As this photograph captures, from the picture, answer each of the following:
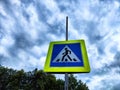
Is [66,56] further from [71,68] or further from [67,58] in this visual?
[71,68]

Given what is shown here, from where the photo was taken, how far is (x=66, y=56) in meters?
7.29

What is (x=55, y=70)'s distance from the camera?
23.4 feet

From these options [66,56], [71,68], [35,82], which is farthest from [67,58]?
[35,82]

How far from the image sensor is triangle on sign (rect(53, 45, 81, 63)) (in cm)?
720

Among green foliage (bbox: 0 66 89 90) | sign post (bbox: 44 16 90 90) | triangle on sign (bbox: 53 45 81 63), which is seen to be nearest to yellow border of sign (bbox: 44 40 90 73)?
sign post (bbox: 44 16 90 90)

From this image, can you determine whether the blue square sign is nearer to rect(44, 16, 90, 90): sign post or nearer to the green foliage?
rect(44, 16, 90, 90): sign post

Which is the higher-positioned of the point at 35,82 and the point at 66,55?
the point at 35,82

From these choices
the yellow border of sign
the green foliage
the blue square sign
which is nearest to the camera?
the yellow border of sign

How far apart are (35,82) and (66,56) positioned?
6896 centimetres

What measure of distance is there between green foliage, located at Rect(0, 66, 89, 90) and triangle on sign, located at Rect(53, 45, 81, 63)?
66.2 metres

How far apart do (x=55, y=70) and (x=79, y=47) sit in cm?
83

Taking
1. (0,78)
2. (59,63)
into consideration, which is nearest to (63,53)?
(59,63)

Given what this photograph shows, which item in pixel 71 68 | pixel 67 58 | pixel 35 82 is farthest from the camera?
pixel 35 82

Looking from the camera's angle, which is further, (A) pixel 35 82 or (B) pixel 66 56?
(A) pixel 35 82
